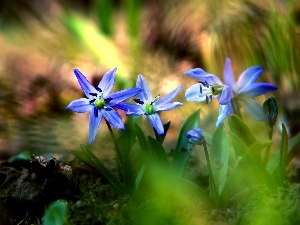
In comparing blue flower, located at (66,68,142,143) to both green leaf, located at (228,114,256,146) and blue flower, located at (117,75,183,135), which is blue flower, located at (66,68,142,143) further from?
green leaf, located at (228,114,256,146)

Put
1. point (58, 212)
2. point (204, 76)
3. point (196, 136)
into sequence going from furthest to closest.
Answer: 1. point (204, 76)
2. point (196, 136)
3. point (58, 212)

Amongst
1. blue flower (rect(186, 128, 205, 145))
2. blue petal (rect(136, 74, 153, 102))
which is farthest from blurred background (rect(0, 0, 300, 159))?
blue flower (rect(186, 128, 205, 145))

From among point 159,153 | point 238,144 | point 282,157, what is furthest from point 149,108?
point 282,157

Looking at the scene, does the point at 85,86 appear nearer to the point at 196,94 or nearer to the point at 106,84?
the point at 106,84

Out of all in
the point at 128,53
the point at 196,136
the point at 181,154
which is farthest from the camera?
the point at 128,53

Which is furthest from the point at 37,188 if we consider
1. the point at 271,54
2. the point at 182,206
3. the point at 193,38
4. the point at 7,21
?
the point at 7,21

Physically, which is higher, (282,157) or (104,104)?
(104,104)

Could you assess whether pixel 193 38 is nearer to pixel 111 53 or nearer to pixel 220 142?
pixel 111 53
